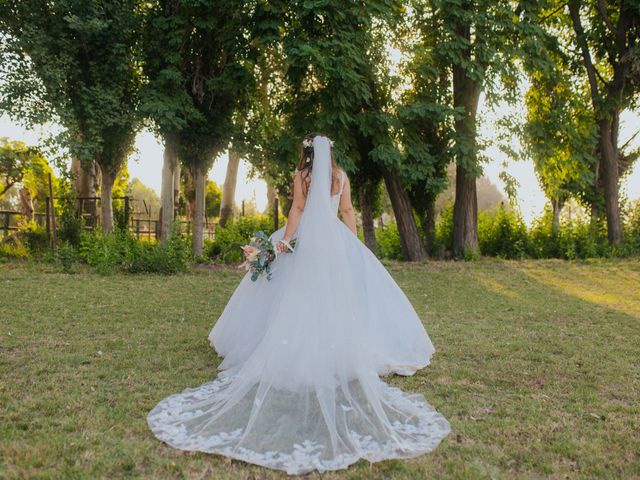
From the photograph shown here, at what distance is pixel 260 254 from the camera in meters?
5.19

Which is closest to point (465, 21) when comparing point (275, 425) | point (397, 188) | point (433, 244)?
point (397, 188)

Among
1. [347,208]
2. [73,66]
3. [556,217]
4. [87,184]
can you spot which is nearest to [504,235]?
[556,217]

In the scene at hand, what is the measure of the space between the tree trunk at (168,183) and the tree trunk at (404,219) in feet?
20.3

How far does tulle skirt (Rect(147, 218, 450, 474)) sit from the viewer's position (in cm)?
356

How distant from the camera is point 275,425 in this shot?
375 centimetres

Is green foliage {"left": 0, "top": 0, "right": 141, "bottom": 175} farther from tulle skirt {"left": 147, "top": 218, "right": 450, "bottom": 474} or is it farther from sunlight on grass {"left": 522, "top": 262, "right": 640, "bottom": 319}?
sunlight on grass {"left": 522, "top": 262, "right": 640, "bottom": 319}

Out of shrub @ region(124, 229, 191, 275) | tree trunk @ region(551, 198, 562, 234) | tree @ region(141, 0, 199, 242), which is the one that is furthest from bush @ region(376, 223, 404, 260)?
tree @ region(141, 0, 199, 242)

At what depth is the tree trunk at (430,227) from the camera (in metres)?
17.9

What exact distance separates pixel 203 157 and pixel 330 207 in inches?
464

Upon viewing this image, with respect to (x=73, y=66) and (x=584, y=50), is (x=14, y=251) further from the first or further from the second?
(x=584, y=50)

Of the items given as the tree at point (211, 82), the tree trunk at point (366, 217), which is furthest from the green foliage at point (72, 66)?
the tree trunk at point (366, 217)

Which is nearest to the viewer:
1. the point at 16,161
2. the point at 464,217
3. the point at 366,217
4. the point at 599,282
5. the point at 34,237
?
the point at 599,282

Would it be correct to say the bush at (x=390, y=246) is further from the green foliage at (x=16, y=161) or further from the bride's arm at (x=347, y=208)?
the bride's arm at (x=347, y=208)

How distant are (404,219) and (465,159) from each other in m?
2.69
